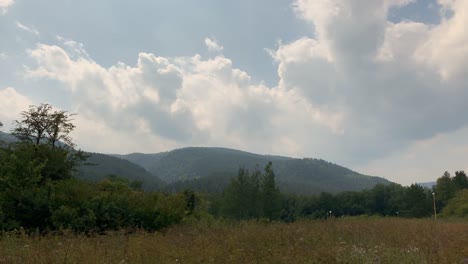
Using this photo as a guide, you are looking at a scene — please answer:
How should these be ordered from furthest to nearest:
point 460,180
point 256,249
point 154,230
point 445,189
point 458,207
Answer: point 460,180 < point 445,189 < point 458,207 < point 154,230 < point 256,249

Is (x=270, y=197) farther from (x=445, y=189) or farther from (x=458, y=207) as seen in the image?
(x=445, y=189)

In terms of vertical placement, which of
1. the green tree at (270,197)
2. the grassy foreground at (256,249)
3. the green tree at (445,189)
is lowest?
the grassy foreground at (256,249)

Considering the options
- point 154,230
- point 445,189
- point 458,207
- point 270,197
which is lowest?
point 154,230

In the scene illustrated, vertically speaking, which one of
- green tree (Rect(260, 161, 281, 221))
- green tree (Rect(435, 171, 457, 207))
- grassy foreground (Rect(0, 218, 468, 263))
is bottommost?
grassy foreground (Rect(0, 218, 468, 263))

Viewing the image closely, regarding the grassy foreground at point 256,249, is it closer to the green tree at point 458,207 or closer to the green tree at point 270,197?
the green tree at point 458,207

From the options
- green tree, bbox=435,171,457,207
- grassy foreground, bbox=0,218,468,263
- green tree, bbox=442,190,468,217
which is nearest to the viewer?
grassy foreground, bbox=0,218,468,263

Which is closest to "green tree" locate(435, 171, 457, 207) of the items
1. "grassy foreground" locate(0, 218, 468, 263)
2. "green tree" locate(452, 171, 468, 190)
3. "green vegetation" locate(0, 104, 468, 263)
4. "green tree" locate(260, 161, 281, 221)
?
"green tree" locate(452, 171, 468, 190)

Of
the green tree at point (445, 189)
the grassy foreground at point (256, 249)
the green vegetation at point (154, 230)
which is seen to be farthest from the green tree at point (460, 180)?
the grassy foreground at point (256, 249)

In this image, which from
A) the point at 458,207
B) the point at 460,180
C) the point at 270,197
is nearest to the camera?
the point at 458,207

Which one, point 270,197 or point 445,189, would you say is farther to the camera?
point 445,189

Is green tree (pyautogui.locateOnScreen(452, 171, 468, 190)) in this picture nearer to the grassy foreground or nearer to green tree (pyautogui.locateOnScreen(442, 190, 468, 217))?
green tree (pyautogui.locateOnScreen(442, 190, 468, 217))

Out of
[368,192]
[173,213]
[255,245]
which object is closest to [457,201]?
[368,192]

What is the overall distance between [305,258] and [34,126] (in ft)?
109

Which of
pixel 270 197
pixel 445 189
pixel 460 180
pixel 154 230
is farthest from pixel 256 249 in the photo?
pixel 460 180
